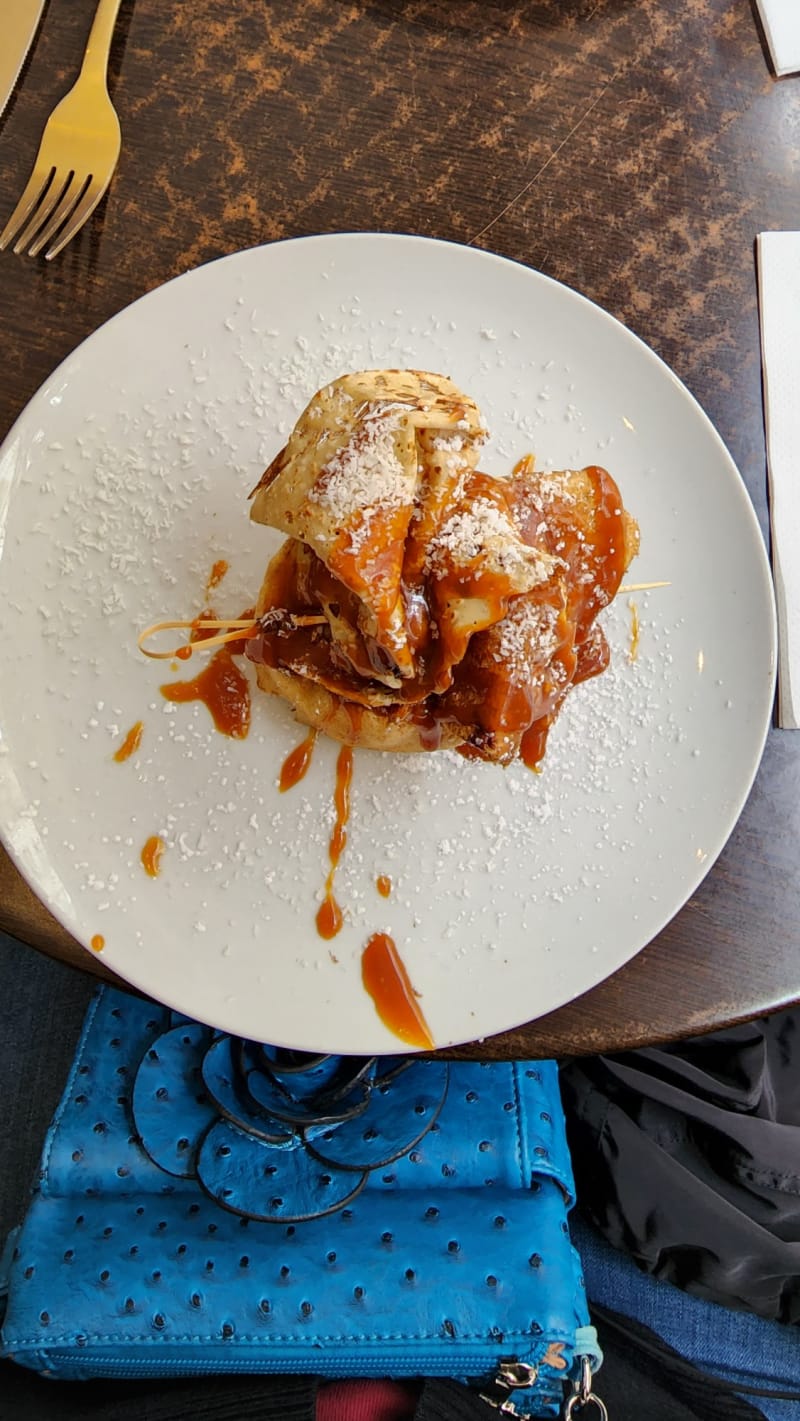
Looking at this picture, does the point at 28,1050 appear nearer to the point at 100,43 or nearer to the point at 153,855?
the point at 153,855

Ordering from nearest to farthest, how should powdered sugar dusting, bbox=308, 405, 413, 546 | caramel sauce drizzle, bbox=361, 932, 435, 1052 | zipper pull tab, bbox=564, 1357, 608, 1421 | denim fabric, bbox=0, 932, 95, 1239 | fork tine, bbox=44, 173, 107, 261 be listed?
powdered sugar dusting, bbox=308, 405, 413, 546 < caramel sauce drizzle, bbox=361, 932, 435, 1052 < fork tine, bbox=44, 173, 107, 261 < zipper pull tab, bbox=564, 1357, 608, 1421 < denim fabric, bbox=0, 932, 95, 1239

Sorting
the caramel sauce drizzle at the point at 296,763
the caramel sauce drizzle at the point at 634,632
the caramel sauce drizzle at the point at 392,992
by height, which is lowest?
the caramel sauce drizzle at the point at 392,992

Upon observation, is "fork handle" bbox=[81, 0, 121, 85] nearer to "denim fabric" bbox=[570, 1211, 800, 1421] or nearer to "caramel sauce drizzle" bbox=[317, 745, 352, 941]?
"caramel sauce drizzle" bbox=[317, 745, 352, 941]

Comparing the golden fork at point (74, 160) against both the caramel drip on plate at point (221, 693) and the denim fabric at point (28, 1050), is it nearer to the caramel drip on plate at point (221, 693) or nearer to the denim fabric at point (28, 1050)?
the caramel drip on plate at point (221, 693)

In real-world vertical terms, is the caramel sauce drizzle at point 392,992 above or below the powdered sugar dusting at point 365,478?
below

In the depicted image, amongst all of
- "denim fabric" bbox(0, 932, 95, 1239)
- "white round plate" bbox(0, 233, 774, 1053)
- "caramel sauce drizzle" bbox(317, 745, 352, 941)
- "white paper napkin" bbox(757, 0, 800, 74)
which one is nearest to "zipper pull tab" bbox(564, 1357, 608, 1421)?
"white round plate" bbox(0, 233, 774, 1053)

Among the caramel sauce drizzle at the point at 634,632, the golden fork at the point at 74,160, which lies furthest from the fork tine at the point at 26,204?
the caramel sauce drizzle at the point at 634,632
